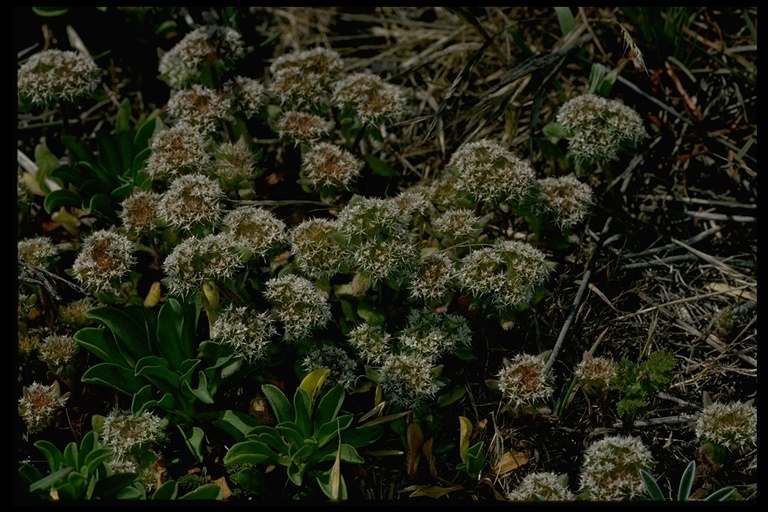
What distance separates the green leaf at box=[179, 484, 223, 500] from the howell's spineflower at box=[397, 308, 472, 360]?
1.14m

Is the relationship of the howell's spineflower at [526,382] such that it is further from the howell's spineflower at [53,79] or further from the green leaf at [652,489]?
the howell's spineflower at [53,79]

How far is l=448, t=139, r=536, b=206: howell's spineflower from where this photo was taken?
12.6 ft

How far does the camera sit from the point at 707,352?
163 inches

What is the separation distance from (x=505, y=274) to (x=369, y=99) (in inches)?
54.2

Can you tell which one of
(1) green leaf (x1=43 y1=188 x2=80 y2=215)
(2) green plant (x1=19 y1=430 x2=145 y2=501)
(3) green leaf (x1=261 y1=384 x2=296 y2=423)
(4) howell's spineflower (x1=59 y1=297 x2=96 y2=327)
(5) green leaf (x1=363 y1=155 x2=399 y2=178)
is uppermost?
(1) green leaf (x1=43 y1=188 x2=80 y2=215)

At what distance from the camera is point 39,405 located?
3.61m

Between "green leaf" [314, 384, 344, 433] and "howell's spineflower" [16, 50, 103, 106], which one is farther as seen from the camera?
"howell's spineflower" [16, 50, 103, 106]

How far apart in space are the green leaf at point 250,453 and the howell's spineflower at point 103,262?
3.52 ft

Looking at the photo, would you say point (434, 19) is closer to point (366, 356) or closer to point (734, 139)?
point (734, 139)

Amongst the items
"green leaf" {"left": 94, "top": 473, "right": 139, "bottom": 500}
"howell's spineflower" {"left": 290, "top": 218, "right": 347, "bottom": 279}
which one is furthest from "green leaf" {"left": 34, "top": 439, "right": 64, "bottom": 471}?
"howell's spineflower" {"left": 290, "top": 218, "right": 347, "bottom": 279}

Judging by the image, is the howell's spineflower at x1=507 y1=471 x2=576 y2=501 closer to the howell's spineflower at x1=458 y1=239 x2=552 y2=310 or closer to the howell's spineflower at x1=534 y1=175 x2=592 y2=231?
the howell's spineflower at x1=458 y1=239 x2=552 y2=310

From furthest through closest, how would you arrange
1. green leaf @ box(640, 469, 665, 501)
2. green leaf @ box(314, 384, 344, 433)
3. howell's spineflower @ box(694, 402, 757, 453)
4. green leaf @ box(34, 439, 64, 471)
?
1. green leaf @ box(314, 384, 344, 433)
2. howell's spineflower @ box(694, 402, 757, 453)
3. green leaf @ box(34, 439, 64, 471)
4. green leaf @ box(640, 469, 665, 501)

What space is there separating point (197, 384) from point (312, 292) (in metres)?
0.79

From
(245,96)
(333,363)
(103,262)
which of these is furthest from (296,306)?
(245,96)
